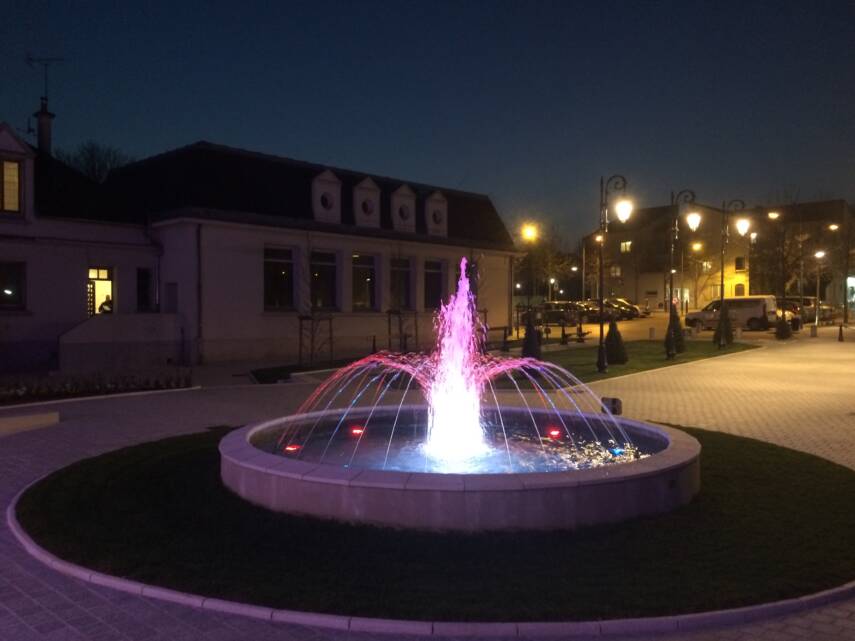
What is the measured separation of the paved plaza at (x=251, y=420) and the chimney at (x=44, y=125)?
1916cm

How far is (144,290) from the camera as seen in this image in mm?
27641

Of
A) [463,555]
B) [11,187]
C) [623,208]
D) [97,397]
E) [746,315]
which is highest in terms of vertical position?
[11,187]

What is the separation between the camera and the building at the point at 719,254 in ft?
217

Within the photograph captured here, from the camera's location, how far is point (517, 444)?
11.5 metres

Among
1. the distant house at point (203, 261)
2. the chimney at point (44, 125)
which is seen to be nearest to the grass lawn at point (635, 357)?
the distant house at point (203, 261)

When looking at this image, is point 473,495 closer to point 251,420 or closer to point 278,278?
point 251,420

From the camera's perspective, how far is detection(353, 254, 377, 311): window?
32281mm

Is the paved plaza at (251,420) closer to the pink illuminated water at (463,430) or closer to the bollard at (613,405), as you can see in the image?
the pink illuminated water at (463,430)

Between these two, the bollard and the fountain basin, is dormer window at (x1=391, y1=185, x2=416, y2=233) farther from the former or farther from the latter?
the fountain basin

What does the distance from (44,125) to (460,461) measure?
2975 centimetres

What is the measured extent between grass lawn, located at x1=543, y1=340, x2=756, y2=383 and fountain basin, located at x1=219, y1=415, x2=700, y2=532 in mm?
15018

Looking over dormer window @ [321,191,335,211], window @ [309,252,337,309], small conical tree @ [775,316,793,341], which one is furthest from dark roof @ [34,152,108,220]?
small conical tree @ [775,316,793,341]

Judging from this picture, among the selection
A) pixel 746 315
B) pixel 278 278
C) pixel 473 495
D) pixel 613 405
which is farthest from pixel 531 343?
pixel 746 315

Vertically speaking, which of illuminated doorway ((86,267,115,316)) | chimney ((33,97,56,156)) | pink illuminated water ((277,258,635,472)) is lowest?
pink illuminated water ((277,258,635,472))
